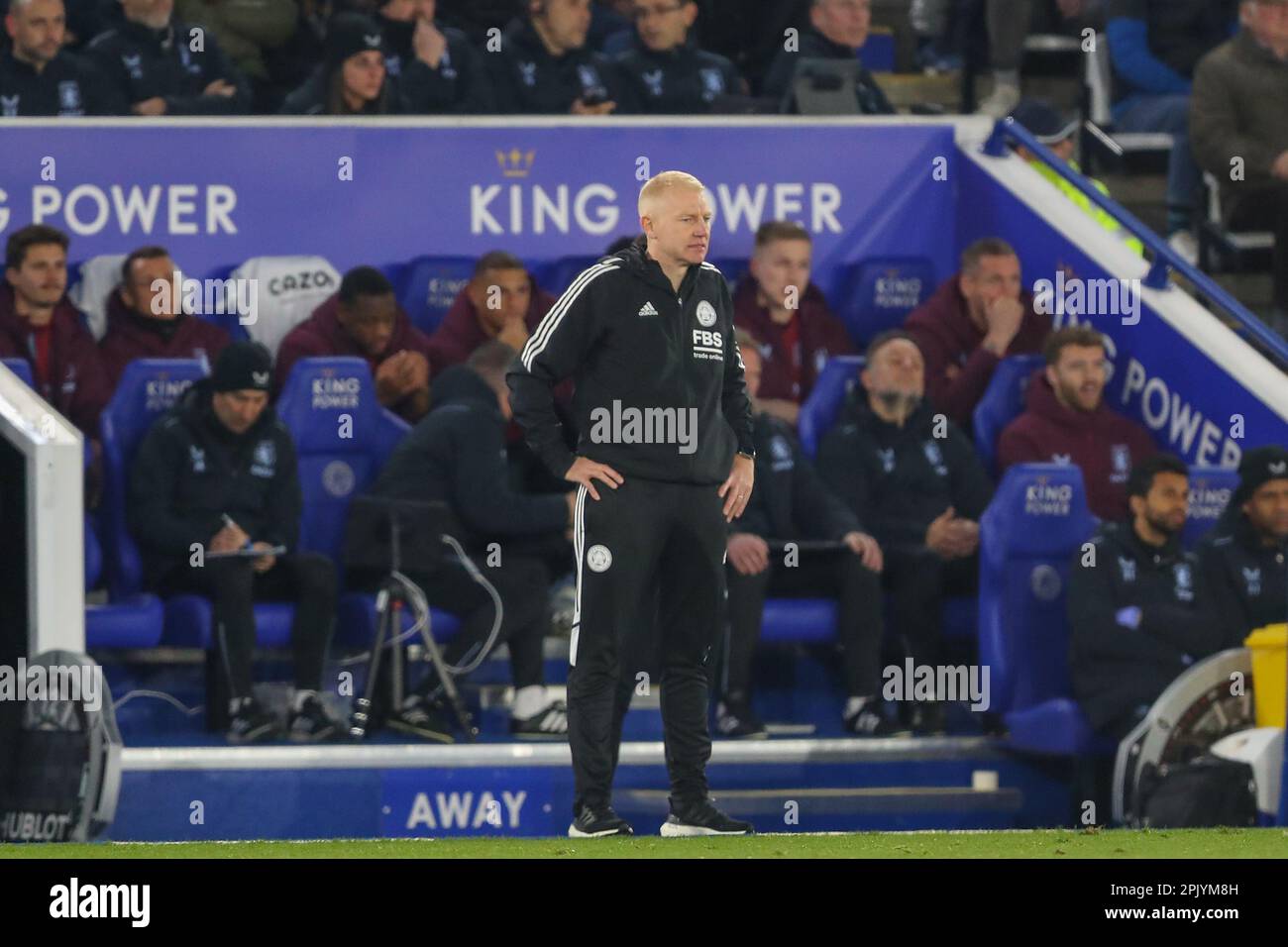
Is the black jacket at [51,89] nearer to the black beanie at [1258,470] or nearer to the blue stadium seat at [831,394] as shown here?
the blue stadium seat at [831,394]

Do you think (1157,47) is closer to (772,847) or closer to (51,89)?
(51,89)

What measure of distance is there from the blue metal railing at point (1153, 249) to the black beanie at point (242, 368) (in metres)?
3.55

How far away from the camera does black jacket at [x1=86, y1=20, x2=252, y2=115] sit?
10742mm

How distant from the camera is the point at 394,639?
28.8 feet

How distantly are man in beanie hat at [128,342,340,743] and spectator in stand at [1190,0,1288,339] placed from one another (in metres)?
4.62

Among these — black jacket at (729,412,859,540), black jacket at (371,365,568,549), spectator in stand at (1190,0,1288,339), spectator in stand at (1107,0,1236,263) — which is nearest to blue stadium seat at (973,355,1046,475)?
black jacket at (729,412,859,540)

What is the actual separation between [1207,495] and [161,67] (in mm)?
4738

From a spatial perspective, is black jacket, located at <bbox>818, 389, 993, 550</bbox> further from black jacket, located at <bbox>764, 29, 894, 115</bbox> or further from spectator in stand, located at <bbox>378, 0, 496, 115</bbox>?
spectator in stand, located at <bbox>378, 0, 496, 115</bbox>

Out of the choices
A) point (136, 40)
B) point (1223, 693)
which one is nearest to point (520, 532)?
point (1223, 693)

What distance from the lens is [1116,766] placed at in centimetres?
855

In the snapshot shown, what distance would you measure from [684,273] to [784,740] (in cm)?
303

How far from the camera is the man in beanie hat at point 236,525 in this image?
8.79 meters

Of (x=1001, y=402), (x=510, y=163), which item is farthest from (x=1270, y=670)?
(x=510, y=163)
